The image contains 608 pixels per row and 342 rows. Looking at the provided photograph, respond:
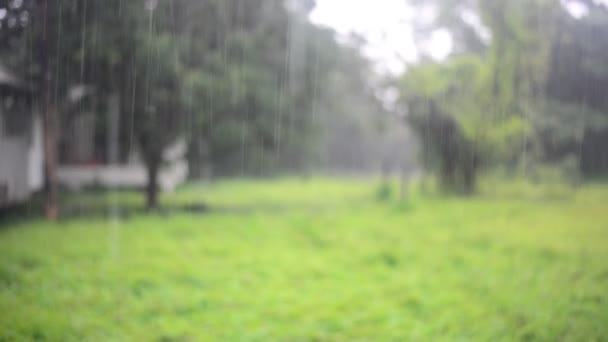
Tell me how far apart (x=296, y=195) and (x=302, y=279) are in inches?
451

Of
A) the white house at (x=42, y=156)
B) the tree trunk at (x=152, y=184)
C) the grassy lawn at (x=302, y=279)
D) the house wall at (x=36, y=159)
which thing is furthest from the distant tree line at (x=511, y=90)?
the house wall at (x=36, y=159)

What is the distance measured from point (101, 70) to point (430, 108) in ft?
33.6

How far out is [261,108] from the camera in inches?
429

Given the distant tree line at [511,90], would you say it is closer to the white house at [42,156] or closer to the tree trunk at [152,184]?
the white house at [42,156]

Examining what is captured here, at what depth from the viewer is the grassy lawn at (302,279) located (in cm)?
429

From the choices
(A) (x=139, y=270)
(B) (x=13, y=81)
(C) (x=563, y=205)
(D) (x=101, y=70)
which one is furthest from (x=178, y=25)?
(C) (x=563, y=205)

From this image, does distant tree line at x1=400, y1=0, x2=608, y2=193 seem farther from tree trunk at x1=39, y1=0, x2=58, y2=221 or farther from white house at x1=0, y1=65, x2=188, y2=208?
tree trunk at x1=39, y1=0, x2=58, y2=221

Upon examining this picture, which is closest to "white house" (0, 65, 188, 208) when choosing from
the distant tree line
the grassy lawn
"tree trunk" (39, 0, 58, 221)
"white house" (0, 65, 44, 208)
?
"white house" (0, 65, 44, 208)

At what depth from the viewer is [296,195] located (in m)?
17.4

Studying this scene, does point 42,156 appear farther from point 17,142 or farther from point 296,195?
point 296,195

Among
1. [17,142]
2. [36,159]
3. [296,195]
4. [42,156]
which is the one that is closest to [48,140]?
[17,142]

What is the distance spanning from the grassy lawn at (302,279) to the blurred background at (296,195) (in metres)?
0.04

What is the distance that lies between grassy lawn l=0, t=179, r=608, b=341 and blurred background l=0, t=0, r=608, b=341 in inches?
1.5

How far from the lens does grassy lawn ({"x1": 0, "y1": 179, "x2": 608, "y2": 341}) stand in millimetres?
4293
